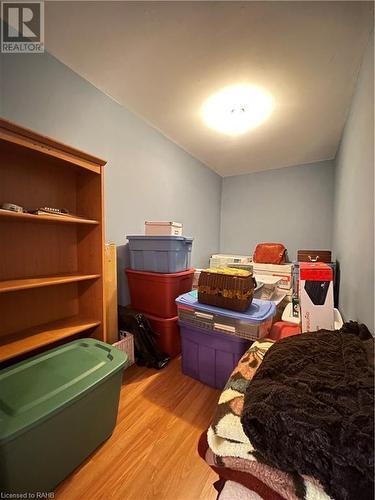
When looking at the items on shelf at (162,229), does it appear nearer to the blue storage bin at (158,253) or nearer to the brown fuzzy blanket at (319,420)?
the blue storage bin at (158,253)

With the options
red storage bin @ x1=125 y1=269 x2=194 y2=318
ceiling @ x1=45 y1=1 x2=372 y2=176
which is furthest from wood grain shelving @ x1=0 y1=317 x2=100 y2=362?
ceiling @ x1=45 y1=1 x2=372 y2=176

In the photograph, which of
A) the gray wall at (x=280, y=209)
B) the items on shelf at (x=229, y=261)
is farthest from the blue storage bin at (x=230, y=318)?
the gray wall at (x=280, y=209)

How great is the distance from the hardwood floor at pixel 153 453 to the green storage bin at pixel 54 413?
0.08 meters

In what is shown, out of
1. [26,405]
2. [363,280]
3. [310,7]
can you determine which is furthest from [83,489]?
[310,7]

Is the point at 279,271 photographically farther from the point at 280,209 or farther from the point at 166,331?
the point at 166,331

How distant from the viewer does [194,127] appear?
2004mm

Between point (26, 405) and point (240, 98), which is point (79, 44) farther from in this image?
point (26, 405)

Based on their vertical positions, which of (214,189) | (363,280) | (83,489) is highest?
(214,189)

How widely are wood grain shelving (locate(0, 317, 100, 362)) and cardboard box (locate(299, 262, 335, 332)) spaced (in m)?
1.29

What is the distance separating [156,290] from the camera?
1.73 metres

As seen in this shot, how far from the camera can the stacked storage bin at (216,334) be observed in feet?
4.09

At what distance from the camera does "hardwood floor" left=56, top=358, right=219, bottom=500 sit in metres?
0.86

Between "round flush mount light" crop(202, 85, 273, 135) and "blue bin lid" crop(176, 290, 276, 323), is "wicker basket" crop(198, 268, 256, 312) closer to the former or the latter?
"blue bin lid" crop(176, 290, 276, 323)

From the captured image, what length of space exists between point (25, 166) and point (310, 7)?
5.55 feet
